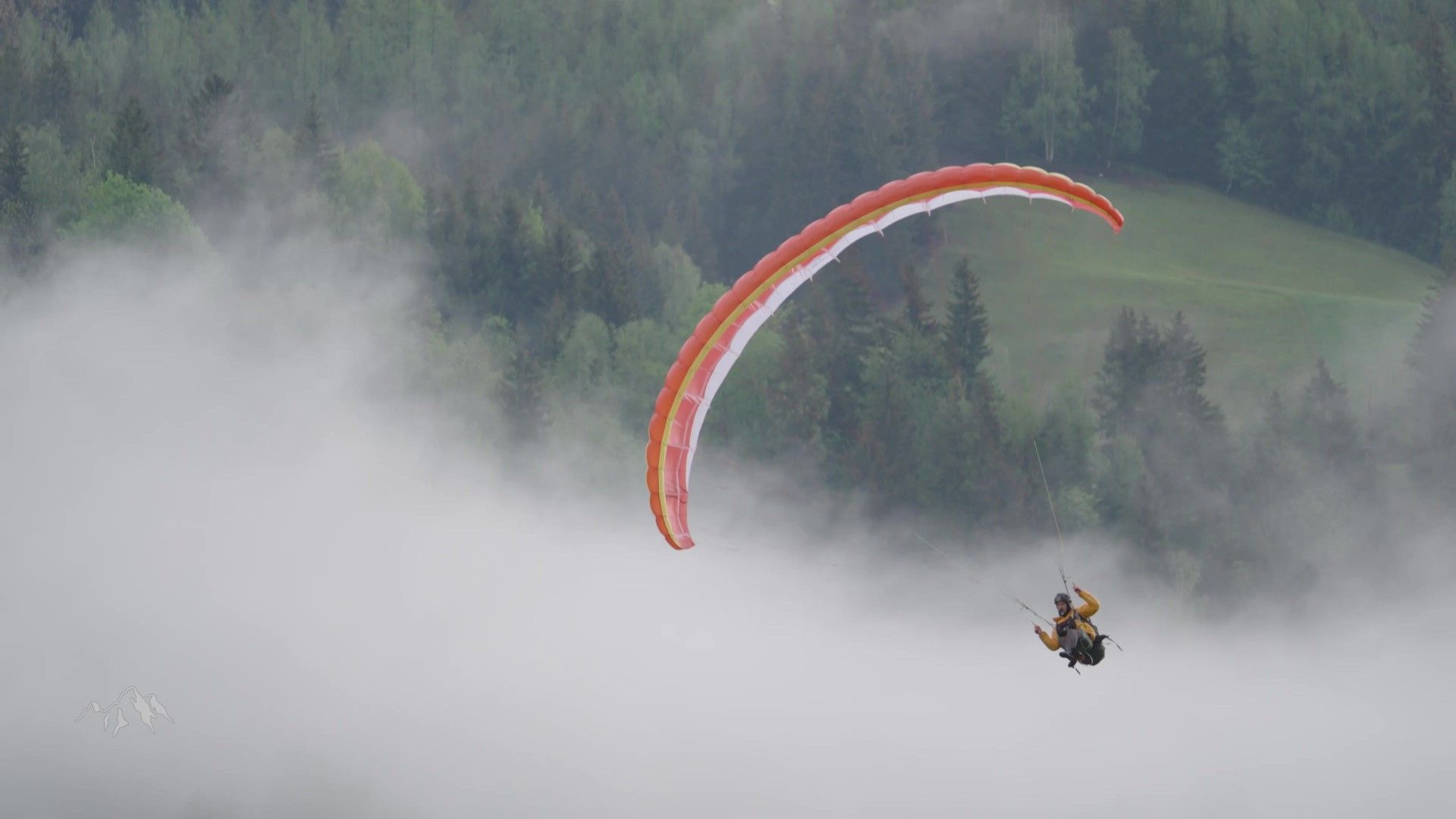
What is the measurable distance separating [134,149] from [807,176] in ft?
104

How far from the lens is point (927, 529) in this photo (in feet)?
292

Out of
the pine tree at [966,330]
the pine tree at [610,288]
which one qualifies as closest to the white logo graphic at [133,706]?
the pine tree at [610,288]

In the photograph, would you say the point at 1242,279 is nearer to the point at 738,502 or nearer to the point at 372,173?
the point at 738,502

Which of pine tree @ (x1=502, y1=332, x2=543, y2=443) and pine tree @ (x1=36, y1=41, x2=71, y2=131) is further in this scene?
pine tree @ (x1=36, y1=41, x2=71, y2=131)

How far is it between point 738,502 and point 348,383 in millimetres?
17061

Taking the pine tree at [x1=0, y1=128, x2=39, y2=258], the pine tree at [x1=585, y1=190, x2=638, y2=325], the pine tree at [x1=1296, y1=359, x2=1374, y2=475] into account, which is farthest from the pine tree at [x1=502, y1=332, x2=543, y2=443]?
the pine tree at [x1=1296, y1=359, x2=1374, y2=475]

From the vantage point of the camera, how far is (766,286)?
109 feet

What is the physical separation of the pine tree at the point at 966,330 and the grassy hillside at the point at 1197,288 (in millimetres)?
1703

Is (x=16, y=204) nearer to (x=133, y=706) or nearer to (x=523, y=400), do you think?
(x=133, y=706)

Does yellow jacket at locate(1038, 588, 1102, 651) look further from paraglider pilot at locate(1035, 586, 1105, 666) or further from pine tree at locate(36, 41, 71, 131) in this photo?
pine tree at locate(36, 41, 71, 131)

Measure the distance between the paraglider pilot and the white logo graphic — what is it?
195ft

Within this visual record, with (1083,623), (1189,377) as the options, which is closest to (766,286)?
(1083,623)

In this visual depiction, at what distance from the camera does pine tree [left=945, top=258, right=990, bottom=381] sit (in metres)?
92.3

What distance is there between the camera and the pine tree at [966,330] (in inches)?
3634
